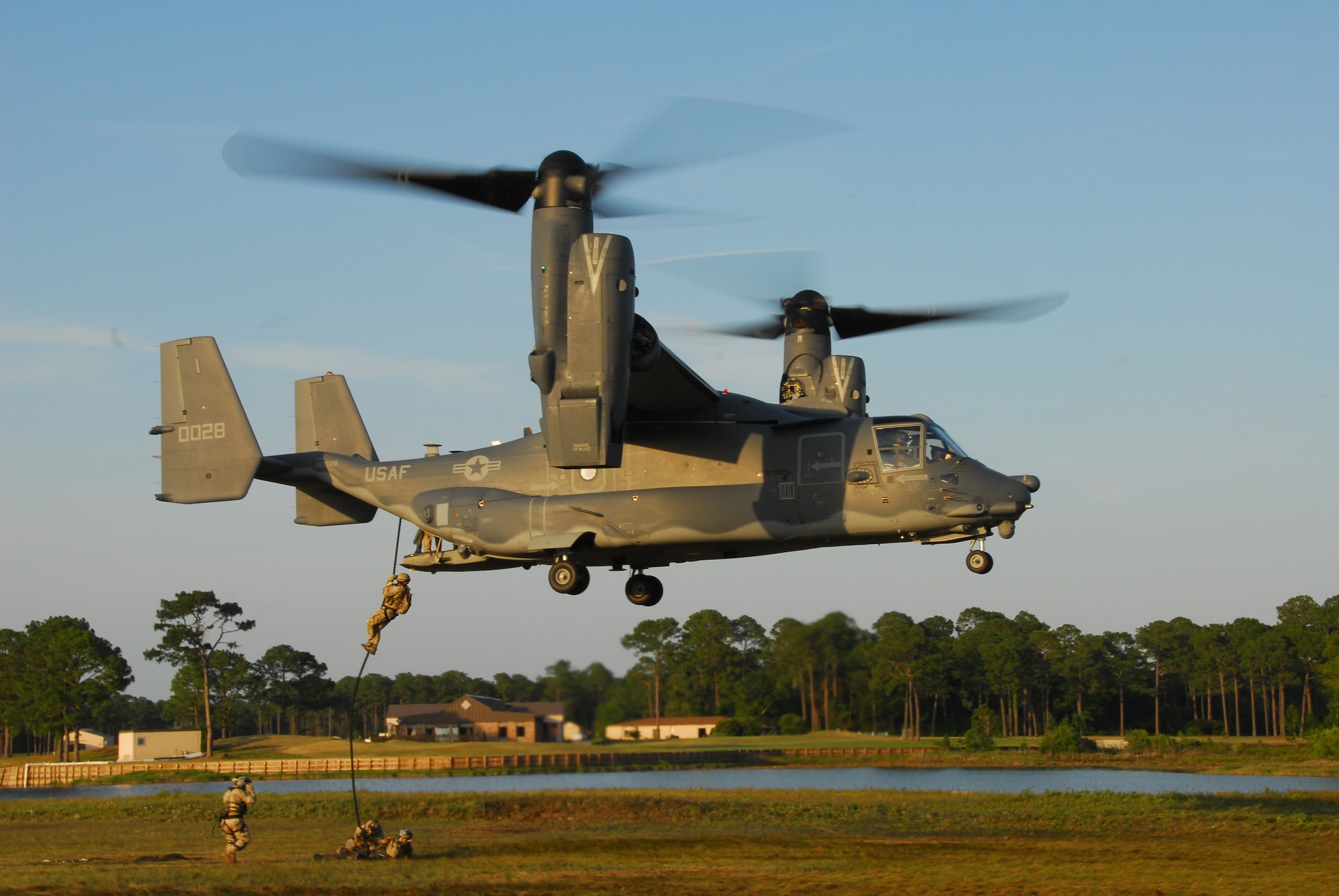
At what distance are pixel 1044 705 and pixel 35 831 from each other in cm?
5266

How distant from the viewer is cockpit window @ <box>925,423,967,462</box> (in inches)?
773

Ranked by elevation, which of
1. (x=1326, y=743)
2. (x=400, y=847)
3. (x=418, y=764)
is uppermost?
(x=400, y=847)

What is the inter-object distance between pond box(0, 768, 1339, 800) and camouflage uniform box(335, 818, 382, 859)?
930 inches

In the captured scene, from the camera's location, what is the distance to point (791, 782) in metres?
50.8

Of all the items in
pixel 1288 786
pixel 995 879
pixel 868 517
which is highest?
pixel 868 517

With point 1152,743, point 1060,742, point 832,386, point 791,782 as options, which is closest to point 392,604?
point 832,386

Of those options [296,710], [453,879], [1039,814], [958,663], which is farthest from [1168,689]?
[453,879]

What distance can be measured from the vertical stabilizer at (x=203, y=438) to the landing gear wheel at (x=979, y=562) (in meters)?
12.8

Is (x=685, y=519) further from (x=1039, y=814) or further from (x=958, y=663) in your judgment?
(x=958, y=663)

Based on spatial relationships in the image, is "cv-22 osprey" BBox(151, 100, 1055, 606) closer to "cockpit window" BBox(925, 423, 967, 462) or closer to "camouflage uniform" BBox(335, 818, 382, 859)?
"cockpit window" BBox(925, 423, 967, 462)

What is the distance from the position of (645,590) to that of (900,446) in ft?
17.5

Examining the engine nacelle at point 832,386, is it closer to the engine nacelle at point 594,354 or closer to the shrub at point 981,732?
the engine nacelle at point 594,354

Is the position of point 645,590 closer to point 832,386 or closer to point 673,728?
point 832,386

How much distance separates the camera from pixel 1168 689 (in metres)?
70.7
